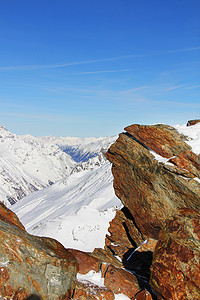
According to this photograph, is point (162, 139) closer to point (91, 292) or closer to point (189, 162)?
point (189, 162)

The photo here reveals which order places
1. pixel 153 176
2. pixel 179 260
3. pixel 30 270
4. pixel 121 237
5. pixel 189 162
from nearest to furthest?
pixel 30 270 < pixel 179 260 < pixel 189 162 < pixel 153 176 < pixel 121 237

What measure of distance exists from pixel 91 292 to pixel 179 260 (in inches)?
192

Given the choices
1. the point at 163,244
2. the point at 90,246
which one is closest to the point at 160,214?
the point at 163,244

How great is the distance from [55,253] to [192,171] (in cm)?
1084

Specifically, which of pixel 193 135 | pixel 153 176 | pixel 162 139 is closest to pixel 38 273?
pixel 153 176

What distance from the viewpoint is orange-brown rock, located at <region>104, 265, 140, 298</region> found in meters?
12.3

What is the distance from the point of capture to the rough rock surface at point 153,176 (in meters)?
16.4

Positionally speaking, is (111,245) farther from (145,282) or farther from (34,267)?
(34,267)

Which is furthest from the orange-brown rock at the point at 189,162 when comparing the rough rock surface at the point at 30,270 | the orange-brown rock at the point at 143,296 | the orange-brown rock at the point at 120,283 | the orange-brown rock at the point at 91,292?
the rough rock surface at the point at 30,270

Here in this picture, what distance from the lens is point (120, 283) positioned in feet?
41.5

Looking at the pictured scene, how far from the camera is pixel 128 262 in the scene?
698 inches

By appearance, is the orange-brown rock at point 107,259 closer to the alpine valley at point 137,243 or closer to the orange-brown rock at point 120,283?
the alpine valley at point 137,243

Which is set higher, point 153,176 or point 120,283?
point 153,176

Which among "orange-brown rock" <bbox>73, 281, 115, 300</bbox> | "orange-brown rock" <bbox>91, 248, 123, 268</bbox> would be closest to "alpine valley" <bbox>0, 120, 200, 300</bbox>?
"orange-brown rock" <bbox>73, 281, 115, 300</bbox>
